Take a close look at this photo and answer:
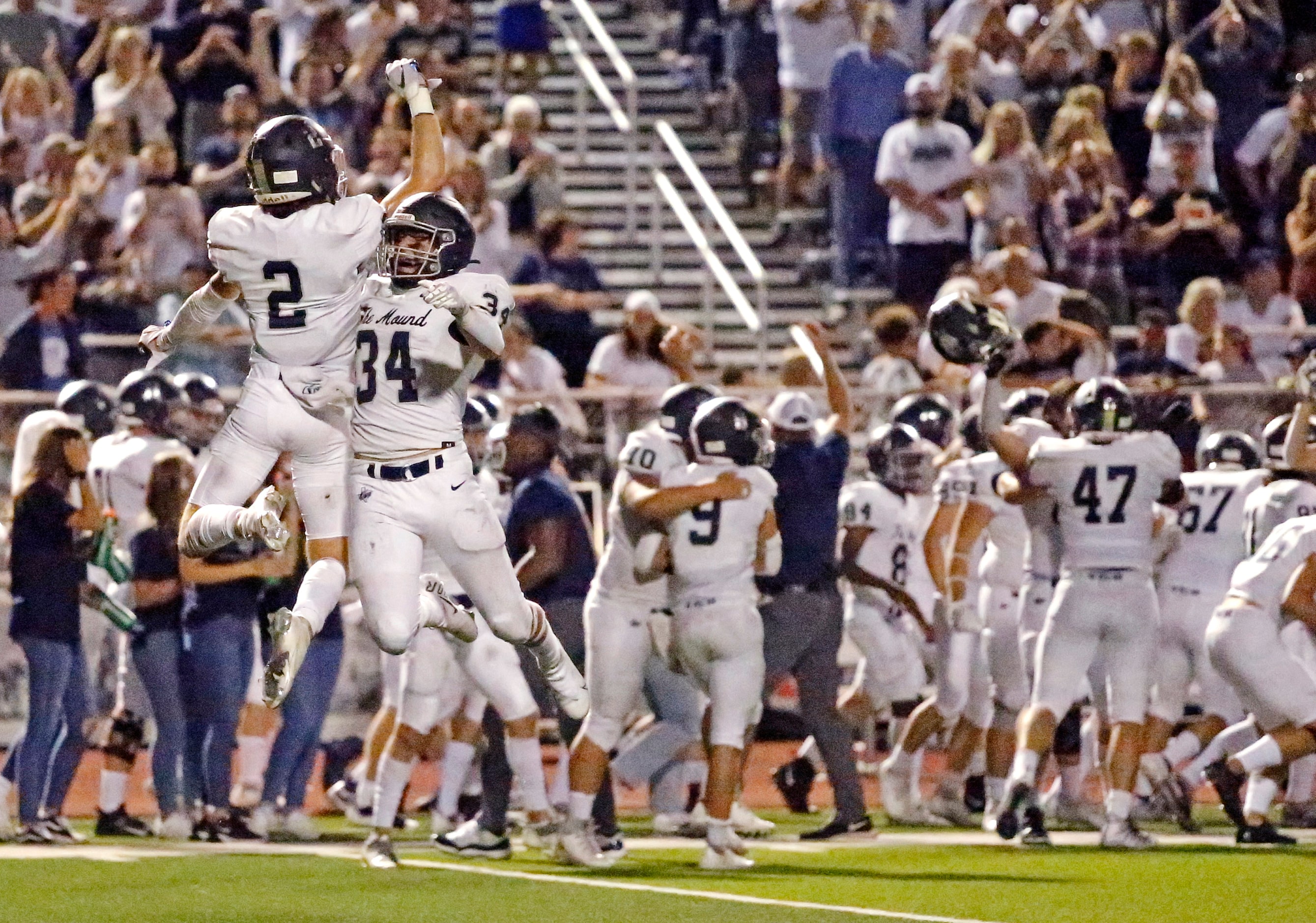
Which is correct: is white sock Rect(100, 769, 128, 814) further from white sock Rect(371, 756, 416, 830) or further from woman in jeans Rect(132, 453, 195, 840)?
white sock Rect(371, 756, 416, 830)

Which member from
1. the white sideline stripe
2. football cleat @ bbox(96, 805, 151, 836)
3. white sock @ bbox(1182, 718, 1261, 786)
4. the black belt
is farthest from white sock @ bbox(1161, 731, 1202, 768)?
the black belt

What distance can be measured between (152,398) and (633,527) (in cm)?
262

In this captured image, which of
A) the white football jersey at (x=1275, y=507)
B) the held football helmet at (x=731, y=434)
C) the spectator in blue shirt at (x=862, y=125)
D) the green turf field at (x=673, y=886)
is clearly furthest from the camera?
the spectator in blue shirt at (x=862, y=125)

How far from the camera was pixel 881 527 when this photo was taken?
13.0 meters

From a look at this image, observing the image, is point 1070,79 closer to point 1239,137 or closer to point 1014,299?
point 1239,137

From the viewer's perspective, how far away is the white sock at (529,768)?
Result: 11.2 m

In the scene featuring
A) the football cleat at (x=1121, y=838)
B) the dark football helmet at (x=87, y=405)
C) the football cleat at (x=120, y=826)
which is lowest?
the football cleat at (x=120, y=826)

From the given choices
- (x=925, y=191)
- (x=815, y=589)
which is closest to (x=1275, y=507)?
(x=815, y=589)

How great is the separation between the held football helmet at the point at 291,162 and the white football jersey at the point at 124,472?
4.35 metres

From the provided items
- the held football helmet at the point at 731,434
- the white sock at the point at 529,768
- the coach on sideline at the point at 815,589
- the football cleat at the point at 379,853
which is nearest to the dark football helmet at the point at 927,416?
the coach on sideline at the point at 815,589

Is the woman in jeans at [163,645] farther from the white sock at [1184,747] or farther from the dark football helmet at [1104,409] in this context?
the white sock at [1184,747]

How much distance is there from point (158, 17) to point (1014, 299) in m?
6.35

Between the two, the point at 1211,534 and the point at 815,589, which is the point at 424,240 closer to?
the point at 815,589

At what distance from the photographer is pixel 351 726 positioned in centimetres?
1455
